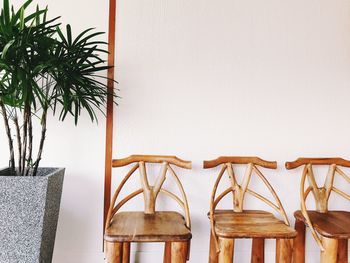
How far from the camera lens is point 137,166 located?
1.96 m

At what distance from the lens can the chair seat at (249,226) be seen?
1.55 meters

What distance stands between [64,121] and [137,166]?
0.60m

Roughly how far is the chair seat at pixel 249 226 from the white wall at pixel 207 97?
0.28m

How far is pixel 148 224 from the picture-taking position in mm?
1659

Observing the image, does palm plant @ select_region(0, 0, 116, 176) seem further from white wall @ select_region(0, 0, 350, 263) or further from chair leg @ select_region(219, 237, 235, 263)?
chair leg @ select_region(219, 237, 235, 263)

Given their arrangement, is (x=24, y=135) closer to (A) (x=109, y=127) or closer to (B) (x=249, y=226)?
(A) (x=109, y=127)

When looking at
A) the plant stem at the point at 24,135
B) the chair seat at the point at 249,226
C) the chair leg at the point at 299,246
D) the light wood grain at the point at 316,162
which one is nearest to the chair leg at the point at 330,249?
the chair seat at the point at 249,226

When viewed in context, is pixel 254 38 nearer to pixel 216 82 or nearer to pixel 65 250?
pixel 216 82

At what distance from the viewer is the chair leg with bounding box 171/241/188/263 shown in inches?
60.2

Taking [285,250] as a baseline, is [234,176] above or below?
above

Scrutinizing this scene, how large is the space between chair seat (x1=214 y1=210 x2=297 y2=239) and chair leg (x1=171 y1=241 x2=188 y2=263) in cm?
19

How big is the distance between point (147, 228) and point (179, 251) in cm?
20

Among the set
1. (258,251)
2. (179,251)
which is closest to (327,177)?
(258,251)

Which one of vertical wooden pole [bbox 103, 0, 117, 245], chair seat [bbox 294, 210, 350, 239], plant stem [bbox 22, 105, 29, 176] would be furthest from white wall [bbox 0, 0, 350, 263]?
plant stem [bbox 22, 105, 29, 176]
